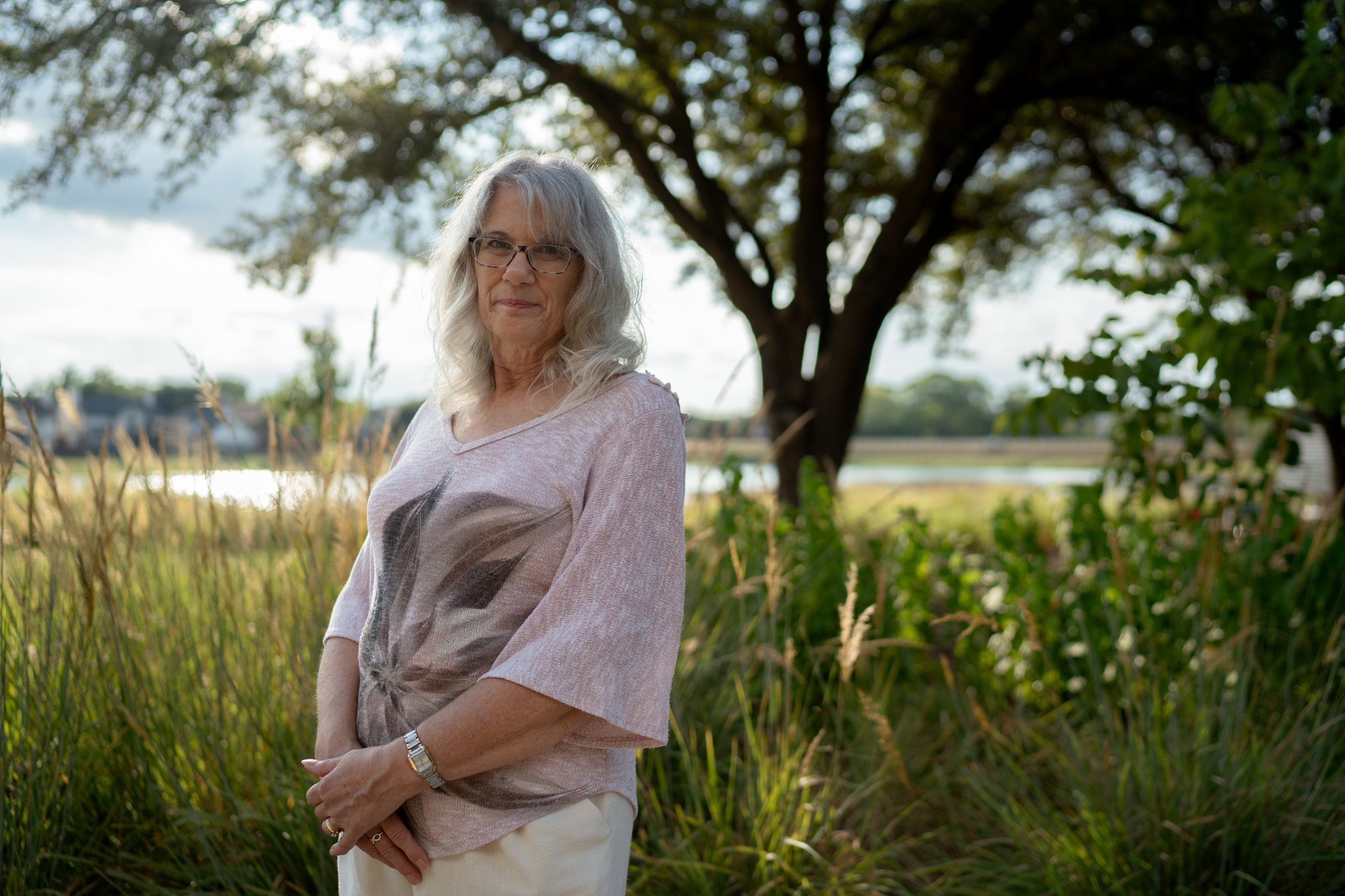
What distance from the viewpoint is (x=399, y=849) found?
4.65 feet

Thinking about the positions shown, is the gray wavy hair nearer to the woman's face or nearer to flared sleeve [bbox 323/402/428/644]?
the woman's face

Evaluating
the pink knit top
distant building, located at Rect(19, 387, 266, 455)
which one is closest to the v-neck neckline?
the pink knit top

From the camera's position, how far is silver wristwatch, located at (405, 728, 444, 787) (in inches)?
52.7

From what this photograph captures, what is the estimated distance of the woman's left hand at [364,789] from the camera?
1.36 metres

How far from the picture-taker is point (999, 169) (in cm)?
992

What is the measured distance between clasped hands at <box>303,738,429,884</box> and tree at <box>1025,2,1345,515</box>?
2.54 m

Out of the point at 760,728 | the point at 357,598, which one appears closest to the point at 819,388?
the point at 760,728

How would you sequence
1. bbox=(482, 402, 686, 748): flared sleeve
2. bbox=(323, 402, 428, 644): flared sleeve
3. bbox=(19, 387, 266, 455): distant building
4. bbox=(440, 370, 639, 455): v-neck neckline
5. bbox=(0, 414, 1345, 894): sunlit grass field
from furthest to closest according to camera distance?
bbox=(19, 387, 266, 455): distant building
bbox=(0, 414, 1345, 894): sunlit grass field
bbox=(323, 402, 428, 644): flared sleeve
bbox=(440, 370, 639, 455): v-neck neckline
bbox=(482, 402, 686, 748): flared sleeve

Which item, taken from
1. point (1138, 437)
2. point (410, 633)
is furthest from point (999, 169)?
point (410, 633)

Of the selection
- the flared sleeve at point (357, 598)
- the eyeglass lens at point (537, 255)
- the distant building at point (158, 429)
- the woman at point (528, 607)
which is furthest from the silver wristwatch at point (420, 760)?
the distant building at point (158, 429)

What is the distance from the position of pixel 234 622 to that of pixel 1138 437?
9.24 ft

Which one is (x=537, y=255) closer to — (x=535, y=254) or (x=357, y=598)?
(x=535, y=254)

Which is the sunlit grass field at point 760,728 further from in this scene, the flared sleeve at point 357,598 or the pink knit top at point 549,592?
the pink knit top at point 549,592

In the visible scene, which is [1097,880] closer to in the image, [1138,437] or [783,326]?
[1138,437]
